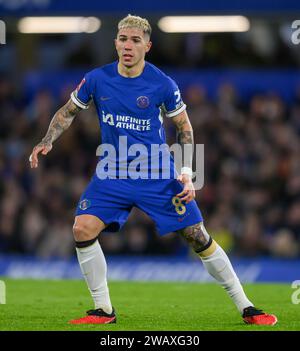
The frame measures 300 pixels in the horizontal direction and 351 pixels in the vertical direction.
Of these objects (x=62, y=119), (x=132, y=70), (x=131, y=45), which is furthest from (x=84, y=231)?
Result: (x=131, y=45)

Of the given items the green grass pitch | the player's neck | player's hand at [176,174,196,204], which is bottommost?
the green grass pitch

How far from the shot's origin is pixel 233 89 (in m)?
20.0

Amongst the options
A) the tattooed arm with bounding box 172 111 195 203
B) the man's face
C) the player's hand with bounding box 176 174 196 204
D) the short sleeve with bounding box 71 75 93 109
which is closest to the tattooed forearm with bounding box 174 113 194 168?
the tattooed arm with bounding box 172 111 195 203

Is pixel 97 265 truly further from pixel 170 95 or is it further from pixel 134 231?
pixel 134 231

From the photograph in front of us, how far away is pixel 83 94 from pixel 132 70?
49cm

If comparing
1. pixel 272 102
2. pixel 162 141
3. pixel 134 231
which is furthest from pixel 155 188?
pixel 272 102

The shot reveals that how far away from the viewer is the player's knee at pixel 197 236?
9.37 metres

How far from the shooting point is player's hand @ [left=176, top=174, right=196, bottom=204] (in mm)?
9242

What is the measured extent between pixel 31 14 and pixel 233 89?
167 inches

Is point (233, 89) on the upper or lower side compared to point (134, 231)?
upper

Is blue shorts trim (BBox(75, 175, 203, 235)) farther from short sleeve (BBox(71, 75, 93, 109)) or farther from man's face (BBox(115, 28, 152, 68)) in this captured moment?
man's face (BBox(115, 28, 152, 68))

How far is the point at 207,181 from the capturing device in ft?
61.6

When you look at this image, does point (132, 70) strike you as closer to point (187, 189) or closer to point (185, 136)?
point (185, 136)

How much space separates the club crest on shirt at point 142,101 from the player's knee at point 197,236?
3.76ft
